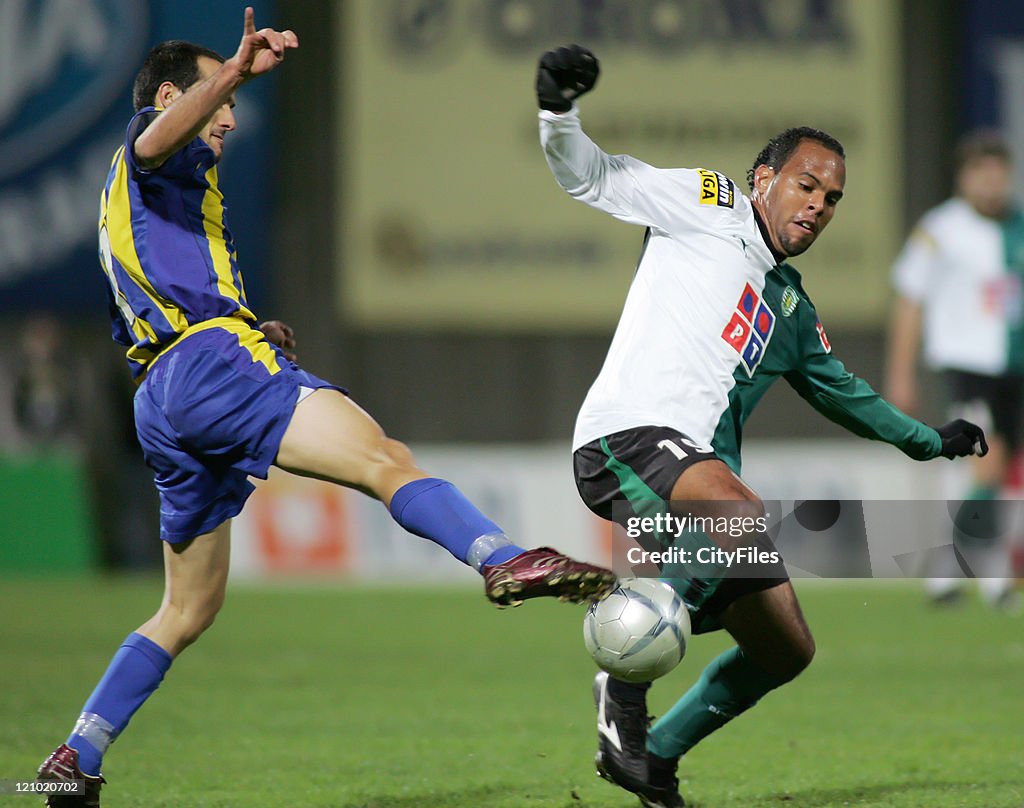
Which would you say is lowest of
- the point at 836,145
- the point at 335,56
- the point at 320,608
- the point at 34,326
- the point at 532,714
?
the point at 320,608

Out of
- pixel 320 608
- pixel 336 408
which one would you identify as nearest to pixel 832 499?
pixel 320 608

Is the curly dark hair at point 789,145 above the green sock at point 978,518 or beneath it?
above

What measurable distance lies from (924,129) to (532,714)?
12305 mm

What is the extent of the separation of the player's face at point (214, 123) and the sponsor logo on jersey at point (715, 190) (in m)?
1.35

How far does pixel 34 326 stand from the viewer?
1402cm

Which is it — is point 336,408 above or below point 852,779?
above

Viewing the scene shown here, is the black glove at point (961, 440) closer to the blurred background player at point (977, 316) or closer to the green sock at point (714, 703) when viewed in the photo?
the green sock at point (714, 703)

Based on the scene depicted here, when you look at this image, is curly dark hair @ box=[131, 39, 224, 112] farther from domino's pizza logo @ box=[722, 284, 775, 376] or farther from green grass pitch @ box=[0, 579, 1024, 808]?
green grass pitch @ box=[0, 579, 1024, 808]

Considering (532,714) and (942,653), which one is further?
(942,653)

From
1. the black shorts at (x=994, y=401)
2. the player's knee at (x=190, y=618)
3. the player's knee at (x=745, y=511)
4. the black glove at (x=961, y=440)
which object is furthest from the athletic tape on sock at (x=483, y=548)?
the black shorts at (x=994, y=401)

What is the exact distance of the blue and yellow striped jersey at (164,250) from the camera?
13.4 ft

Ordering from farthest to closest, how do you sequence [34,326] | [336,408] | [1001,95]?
[1001,95], [34,326], [336,408]

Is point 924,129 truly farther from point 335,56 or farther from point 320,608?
point 320,608

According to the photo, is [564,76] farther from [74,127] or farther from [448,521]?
[74,127]
